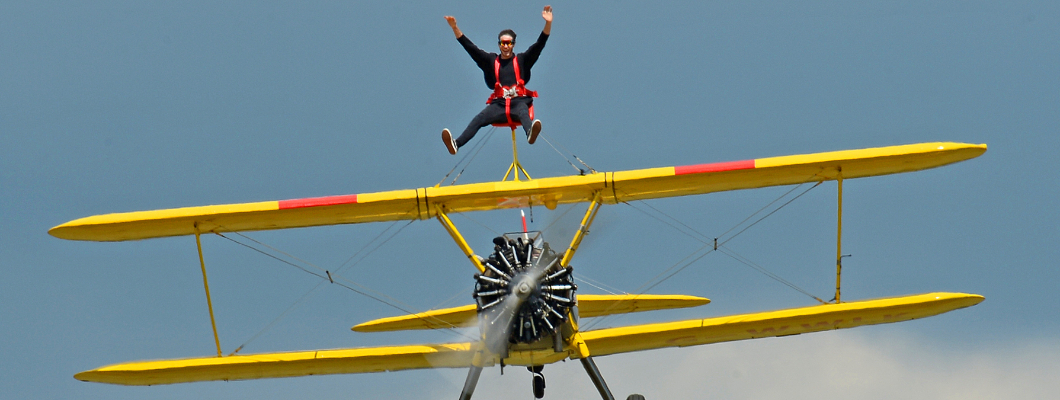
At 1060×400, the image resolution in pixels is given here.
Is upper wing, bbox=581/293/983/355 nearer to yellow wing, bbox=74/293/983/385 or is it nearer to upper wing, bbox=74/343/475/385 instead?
yellow wing, bbox=74/293/983/385

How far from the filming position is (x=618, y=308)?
2455 centimetres

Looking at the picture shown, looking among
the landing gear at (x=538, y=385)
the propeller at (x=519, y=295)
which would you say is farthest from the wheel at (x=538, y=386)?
the propeller at (x=519, y=295)

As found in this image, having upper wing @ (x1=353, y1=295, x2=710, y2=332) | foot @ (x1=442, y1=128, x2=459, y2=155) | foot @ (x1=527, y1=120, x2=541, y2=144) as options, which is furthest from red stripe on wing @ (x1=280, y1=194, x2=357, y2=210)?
upper wing @ (x1=353, y1=295, x2=710, y2=332)

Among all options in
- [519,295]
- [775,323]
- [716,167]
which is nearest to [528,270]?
[519,295]

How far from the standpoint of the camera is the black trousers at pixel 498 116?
21234 millimetres

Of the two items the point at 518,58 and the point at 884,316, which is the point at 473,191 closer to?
the point at 518,58

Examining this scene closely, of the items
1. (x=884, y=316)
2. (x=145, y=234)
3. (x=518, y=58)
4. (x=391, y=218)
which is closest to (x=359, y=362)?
(x=391, y=218)

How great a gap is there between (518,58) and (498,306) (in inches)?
155

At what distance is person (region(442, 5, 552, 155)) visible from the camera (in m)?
21.4

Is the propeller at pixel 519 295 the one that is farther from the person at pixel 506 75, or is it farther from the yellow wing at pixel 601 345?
the person at pixel 506 75

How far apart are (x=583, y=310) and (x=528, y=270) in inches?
193

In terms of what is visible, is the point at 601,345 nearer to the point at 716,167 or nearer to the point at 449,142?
the point at 716,167

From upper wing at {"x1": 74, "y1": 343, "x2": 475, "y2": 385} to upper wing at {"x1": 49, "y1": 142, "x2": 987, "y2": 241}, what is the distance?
1.94 meters

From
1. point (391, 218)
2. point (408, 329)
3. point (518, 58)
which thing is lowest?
point (408, 329)
